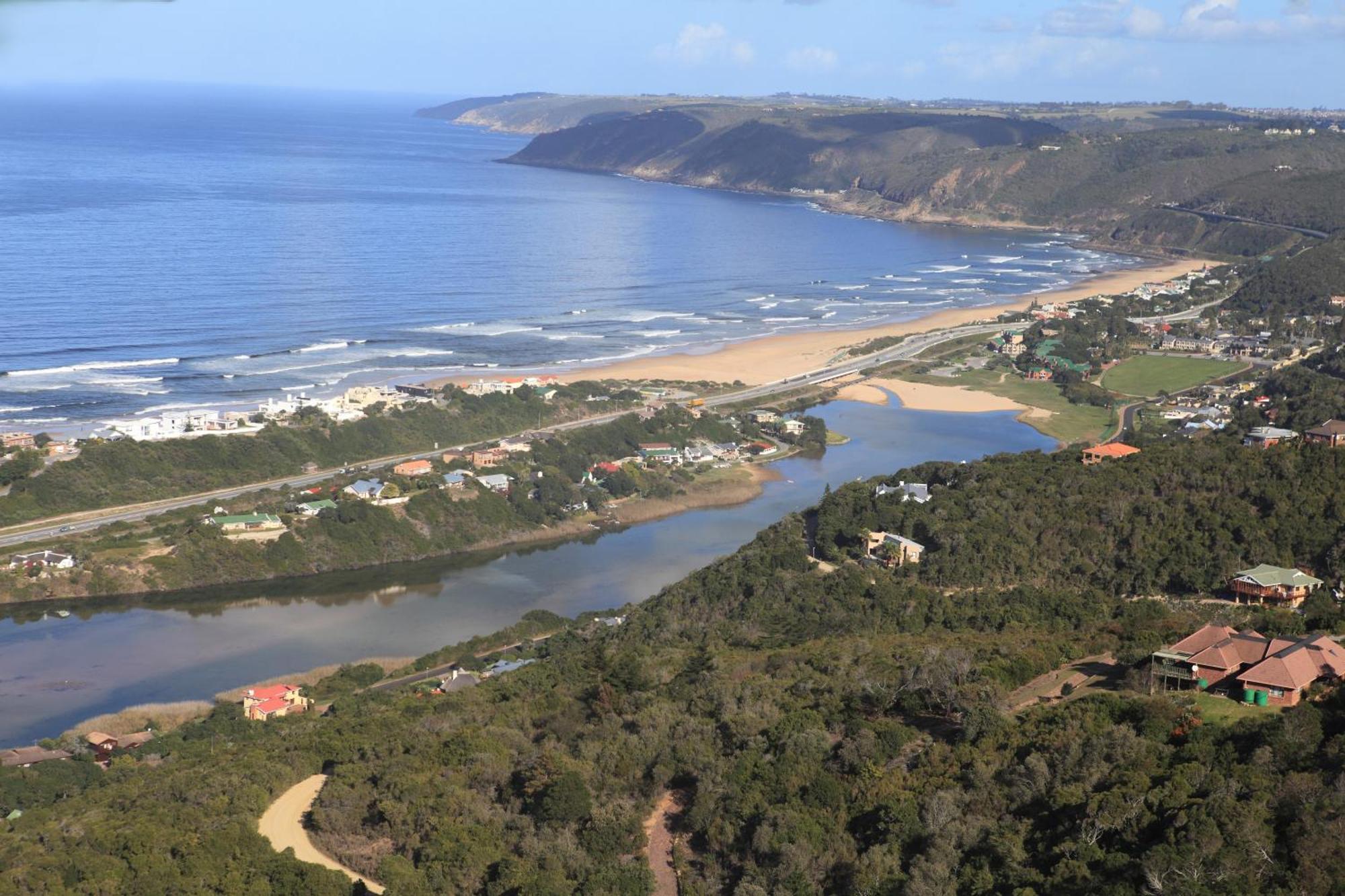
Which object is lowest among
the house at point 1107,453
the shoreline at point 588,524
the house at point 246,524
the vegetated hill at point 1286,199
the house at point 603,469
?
the shoreline at point 588,524

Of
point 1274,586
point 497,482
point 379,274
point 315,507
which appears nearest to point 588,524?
point 497,482

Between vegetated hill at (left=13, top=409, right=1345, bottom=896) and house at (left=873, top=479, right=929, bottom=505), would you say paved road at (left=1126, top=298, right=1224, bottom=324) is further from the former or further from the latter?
vegetated hill at (left=13, top=409, right=1345, bottom=896)

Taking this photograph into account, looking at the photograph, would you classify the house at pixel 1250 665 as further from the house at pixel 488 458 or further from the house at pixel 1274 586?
the house at pixel 488 458

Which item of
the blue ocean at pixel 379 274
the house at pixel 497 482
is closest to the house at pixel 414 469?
the house at pixel 497 482

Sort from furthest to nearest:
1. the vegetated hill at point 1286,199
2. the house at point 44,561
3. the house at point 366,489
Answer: the vegetated hill at point 1286,199 → the house at point 366,489 → the house at point 44,561

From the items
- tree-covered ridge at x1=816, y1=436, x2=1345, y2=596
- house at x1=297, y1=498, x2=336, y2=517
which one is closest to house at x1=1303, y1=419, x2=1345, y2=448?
tree-covered ridge at x1=816, y1=436, x2=1345, y2=596
